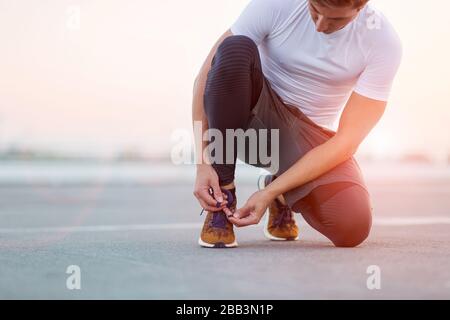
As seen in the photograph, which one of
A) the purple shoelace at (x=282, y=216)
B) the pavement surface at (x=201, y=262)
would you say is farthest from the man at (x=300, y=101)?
the purple shoelace at (x=282, y=216)

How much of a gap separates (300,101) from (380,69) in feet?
1.34

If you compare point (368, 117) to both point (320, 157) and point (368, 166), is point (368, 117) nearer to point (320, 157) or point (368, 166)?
point (320, 157)

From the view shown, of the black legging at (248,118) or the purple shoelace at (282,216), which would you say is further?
the purple shoelace at (282,216)

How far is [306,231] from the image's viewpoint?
434cm

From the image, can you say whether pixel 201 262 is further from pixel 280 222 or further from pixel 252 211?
pixel 280 222

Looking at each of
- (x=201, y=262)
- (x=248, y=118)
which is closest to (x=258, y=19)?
(x=248, y=118)

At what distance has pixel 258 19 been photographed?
3322 mm

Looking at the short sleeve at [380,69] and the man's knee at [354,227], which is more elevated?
the short sleeve at [380,69]

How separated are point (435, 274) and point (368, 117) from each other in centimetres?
85

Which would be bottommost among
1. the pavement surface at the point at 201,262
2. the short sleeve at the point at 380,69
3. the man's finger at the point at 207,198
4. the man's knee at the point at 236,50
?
the pavement surface at the point at 201,262

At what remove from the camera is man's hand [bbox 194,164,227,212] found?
3213 mm

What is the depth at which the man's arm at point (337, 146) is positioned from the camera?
3.22 metres

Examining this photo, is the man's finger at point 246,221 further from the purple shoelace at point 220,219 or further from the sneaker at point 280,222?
the sneaker at point 280,222

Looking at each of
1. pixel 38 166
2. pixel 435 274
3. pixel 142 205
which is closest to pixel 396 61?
pixel 435 274
